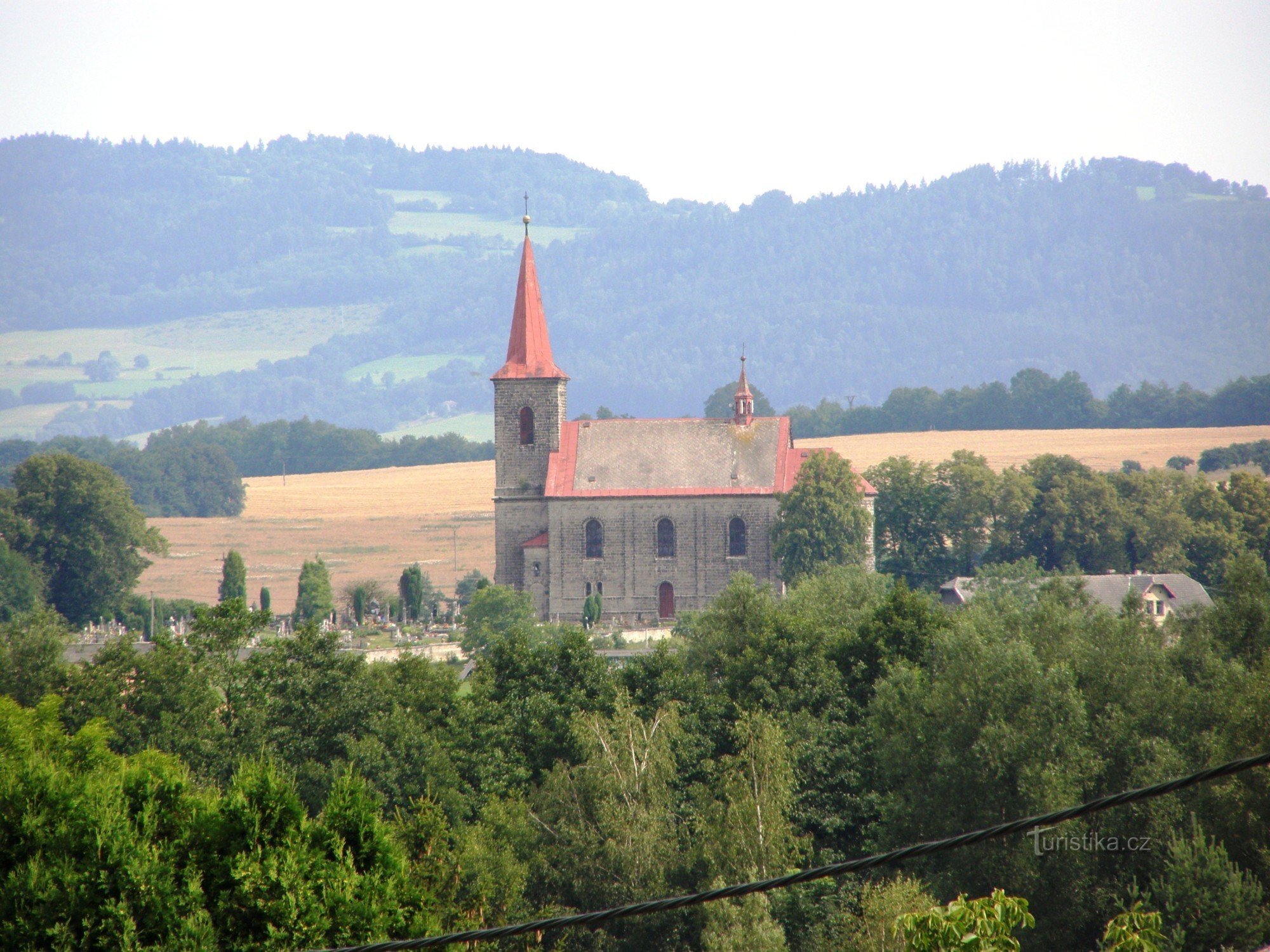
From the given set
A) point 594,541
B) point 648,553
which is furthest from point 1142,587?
point 594,541

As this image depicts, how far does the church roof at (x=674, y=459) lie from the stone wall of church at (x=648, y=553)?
622mm

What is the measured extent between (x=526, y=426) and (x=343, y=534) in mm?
52612

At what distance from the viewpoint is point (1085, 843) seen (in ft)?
103

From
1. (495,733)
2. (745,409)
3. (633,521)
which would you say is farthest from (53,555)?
(495,733)

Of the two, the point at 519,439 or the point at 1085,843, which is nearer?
the point at 1085,843

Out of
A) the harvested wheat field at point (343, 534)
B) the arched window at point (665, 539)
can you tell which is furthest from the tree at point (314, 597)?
the arched window at point (665, 539)

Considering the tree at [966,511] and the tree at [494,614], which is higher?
the tree at [966,511]

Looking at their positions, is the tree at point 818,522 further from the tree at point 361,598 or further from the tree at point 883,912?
the tree at point 883,912

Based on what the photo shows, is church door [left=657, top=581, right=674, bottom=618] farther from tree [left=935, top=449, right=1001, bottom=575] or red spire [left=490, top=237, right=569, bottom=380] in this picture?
tree [left=935, top=449, right=1001, bottom=575]

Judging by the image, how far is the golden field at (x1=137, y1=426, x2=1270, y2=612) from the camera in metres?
110

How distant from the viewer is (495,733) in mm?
39094

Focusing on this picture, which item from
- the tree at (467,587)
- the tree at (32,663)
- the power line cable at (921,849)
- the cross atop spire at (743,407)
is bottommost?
the tree at (467,587)

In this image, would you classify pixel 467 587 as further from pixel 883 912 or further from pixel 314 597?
pixel 883 912

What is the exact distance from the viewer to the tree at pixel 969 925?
1438 cm
